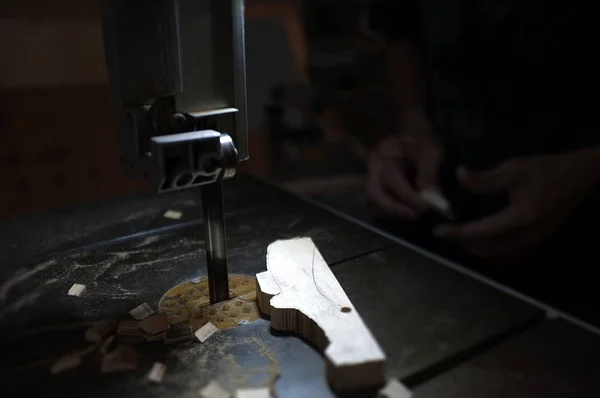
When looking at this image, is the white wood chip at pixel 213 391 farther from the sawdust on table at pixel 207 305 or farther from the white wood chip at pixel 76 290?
the white wood chip at pixel 76 290

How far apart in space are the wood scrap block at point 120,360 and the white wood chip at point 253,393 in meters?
0.20

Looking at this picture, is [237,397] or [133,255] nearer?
[237,397]

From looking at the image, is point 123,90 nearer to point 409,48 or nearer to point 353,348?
point 353,348

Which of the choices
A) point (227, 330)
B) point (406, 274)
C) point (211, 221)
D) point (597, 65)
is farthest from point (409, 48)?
point (227, 330)

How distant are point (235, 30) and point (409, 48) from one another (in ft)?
3.67

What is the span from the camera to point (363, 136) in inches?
85.4

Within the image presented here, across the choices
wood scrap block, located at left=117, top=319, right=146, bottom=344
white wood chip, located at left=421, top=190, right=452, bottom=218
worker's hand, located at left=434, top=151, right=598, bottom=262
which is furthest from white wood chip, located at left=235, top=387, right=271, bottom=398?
white wood chip, located at left=421, top=190, right=452, bottom=218

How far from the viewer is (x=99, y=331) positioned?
991 millimetres

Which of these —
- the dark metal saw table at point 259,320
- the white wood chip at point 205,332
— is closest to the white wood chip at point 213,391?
the dark metal saw table at point 259,320

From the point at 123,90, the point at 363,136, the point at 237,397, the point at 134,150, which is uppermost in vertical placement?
the point at 123,90

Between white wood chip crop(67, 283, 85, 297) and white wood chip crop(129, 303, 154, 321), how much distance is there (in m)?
0.17

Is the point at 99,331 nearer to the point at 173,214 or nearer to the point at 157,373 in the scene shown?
the point at 157,373

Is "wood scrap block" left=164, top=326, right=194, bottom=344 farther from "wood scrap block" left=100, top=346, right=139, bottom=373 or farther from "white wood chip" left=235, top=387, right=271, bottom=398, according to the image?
"white wood chip" left=235, top=387, right=271, bottom=398

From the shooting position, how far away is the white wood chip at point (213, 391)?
827mm
